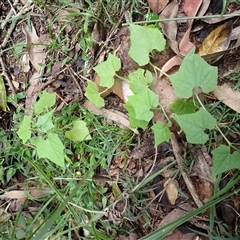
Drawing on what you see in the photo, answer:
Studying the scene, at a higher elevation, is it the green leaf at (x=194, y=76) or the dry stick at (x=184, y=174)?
the green leaf at (x=194, y=76)

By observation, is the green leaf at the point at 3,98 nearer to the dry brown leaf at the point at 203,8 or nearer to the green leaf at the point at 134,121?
the green leaf at the point at 134,121

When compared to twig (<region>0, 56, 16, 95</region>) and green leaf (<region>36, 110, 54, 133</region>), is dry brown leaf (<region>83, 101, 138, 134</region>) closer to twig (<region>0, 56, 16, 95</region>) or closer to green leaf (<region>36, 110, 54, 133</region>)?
green leaf (<region>36, 110, 54, 133</region>)

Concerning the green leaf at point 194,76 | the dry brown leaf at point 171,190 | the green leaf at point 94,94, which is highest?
the green leaf at point 194,76

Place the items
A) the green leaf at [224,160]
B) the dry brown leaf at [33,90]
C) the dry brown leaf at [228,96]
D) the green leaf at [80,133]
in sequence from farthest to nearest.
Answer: the dry brown leaf at [33,90], the green leaf at [80,133], the dry brown leaf at [228,96], the green leaf at [224,160]

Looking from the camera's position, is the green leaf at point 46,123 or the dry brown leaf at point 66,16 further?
the dry brown leaf at point 66,16

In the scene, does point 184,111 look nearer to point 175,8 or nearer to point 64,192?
point 175,8

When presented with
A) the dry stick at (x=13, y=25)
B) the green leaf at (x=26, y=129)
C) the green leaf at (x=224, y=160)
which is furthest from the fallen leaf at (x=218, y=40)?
the dry stick at (x=13, y=25)

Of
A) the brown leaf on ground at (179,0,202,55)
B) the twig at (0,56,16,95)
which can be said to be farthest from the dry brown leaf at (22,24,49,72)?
the brown leaf on ground at (179,0,202,55)
